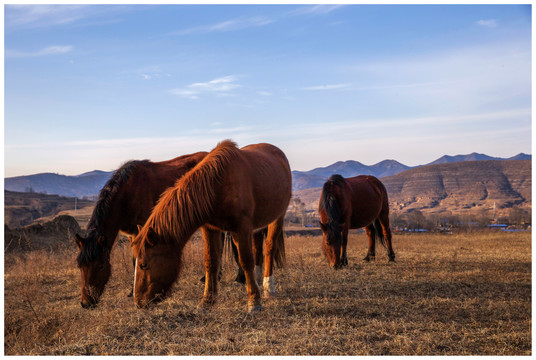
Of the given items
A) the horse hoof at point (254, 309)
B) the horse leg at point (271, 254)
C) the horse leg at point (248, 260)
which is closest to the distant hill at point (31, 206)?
the horse leg at point (271, 254)

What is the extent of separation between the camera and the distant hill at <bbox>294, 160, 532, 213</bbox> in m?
99.1

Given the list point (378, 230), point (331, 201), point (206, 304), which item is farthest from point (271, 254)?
point (378, 230)

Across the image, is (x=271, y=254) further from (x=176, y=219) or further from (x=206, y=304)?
(x=176, y=219)

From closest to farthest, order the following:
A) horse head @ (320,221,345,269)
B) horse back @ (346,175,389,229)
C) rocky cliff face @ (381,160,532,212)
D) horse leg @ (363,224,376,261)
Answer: horse head @ (320,221,345,269), horse back @ (346,175,389,229), horse leg @ (363,224,376,261), rocky cliff face @ (381,160,532,212)

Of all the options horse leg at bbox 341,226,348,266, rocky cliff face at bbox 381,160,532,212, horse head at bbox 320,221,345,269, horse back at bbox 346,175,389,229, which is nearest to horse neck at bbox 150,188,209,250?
horse head at bbox 320,221,345,269

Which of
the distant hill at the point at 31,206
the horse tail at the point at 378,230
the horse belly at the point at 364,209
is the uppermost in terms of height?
the horse belly at the point at 364,209

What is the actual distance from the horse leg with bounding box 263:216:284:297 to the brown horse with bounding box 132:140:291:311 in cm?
2

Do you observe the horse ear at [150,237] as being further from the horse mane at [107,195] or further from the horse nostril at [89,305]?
the horse nostril at [89,305]

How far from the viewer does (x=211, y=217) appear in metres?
5.89

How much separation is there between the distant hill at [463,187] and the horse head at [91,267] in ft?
304

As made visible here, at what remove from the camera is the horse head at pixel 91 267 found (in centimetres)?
623

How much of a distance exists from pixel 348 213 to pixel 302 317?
558 centimetres

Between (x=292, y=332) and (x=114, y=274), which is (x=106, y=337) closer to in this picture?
(x=292, y=332)

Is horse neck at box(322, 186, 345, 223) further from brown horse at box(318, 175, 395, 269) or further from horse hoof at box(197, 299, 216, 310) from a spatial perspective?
horse hoof at box(197, 299, 216, 310)
